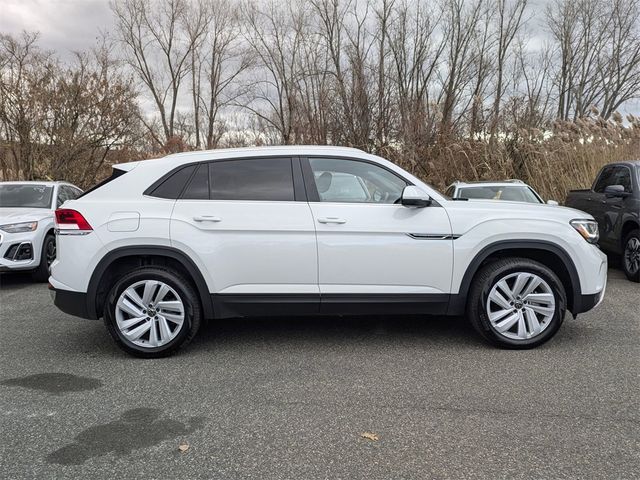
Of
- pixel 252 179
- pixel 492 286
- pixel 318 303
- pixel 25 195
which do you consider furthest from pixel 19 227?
pixel 492 286

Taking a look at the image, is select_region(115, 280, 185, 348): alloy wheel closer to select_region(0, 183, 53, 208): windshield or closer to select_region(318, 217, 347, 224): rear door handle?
select_region(318, 217, 347, 224): rear door handle

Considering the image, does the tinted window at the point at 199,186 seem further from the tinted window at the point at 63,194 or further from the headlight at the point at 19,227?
the tinted window at the point at 63,194

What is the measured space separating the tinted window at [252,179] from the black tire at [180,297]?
30.9 inches

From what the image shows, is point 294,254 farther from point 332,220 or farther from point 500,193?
point 500,193

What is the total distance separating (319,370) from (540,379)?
1.67 metres

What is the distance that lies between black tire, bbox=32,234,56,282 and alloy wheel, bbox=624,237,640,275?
8751mm

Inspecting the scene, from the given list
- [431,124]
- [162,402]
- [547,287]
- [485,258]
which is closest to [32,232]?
[162,402]

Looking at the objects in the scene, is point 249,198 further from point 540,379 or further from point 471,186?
point 471,186

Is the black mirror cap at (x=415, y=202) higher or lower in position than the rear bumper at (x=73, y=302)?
higher

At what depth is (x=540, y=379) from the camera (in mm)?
3783

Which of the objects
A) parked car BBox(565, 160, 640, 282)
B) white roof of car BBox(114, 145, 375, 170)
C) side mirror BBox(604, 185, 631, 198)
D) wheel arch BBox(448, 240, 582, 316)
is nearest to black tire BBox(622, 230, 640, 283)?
parked car BBox(565, 160, 640, 282)

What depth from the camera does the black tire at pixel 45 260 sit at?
7.72m

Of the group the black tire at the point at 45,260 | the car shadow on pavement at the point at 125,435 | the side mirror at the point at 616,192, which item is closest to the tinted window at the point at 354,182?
the car shadow on pavement at the point at 125,435

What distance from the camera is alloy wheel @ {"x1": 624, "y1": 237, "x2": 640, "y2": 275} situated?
23.9ft
